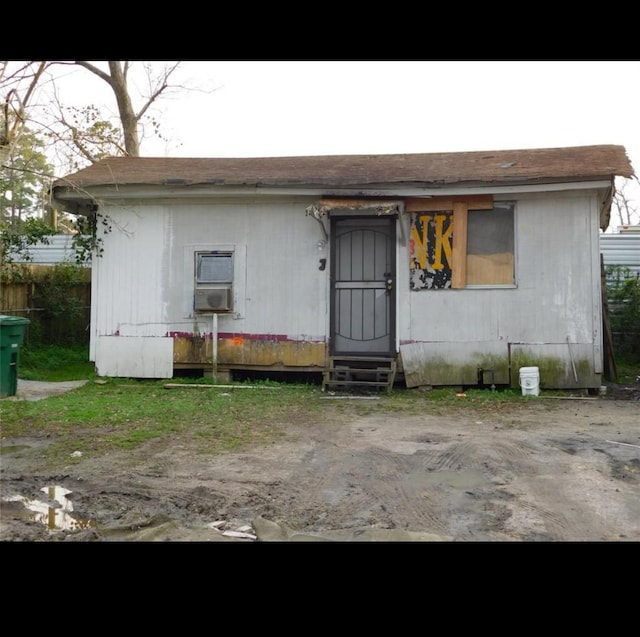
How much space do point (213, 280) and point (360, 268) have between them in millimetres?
2343

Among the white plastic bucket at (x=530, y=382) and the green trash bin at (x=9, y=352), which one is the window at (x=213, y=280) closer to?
the green trash bin at (x=9, y=352)

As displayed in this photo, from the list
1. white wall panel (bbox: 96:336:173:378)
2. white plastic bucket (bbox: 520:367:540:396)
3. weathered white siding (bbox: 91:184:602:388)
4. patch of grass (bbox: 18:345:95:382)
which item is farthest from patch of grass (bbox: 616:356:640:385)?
patch of grass (bbox: 18:345:95:382)

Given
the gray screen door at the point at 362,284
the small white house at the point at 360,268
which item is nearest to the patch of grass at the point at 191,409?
the small white house at the point at 360,268

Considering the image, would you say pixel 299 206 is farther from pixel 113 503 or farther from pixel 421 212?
pixel 113 503

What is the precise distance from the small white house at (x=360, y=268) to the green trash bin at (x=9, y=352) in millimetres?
1840

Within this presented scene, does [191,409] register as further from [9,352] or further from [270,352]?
[9,352]

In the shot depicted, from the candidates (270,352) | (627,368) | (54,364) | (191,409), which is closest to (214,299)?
(270,352)

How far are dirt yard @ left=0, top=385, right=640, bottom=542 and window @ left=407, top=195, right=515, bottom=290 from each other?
3.00 meters

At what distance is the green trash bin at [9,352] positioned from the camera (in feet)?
25.8

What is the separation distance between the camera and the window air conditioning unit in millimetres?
9406

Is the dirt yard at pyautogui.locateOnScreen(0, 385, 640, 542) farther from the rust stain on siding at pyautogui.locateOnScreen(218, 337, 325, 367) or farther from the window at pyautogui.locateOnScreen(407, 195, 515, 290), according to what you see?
the window at pyautogui.locateOnScreen(407, 195, 515, 290)
